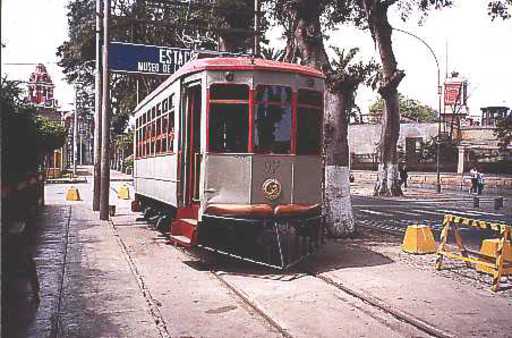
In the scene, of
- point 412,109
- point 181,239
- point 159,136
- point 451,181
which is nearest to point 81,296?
point 181,239

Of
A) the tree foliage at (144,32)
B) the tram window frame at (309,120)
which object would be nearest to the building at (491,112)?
the tree foliage at (144,32)

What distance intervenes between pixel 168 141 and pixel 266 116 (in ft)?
8.82

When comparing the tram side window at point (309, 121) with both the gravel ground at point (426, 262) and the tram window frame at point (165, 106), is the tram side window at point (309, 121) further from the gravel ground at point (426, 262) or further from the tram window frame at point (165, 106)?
the tram window frame at point (165, 106)

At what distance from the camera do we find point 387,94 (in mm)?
29734

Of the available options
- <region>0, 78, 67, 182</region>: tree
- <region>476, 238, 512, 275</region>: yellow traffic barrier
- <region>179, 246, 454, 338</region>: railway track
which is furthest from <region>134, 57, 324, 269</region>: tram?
<region>476, 238, 512, 275</region>: yellow traffic barrier

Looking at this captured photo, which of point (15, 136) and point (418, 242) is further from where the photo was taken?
point (418, 242)

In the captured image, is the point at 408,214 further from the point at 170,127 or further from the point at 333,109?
the point at 170,127

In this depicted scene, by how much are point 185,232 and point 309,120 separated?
8.59 ft

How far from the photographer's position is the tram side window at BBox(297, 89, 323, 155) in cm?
1009

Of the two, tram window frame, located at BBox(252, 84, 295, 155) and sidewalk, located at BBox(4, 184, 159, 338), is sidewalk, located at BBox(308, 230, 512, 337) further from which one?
sidewalk, located at BBox(4, 184, 159, 338)

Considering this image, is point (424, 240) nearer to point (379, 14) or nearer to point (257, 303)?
point (257, 303)

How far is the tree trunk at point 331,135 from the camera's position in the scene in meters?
13.2

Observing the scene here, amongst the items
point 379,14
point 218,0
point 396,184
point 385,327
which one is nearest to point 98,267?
point 385,327

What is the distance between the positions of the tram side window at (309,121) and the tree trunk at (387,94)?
1803 centimetres
